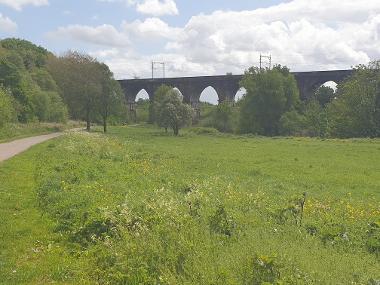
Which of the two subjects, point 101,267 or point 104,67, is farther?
point 104,67

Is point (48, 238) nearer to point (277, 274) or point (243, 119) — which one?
point (277, 274)

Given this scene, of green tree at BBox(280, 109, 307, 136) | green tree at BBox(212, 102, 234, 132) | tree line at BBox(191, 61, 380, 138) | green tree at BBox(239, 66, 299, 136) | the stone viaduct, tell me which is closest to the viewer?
tree line at BBox(191, 61, 380, 138)

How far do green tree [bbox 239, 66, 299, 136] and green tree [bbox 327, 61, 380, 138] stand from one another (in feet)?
35.8

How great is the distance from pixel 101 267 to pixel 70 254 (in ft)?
4.05

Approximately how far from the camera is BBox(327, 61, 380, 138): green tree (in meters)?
60.2

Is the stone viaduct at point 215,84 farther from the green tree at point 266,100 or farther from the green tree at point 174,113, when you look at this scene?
the green tree at point 174,113

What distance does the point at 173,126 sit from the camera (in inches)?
2648

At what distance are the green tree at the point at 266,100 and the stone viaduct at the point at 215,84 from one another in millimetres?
A: 9998

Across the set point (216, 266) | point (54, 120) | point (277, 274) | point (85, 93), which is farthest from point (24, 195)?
point (54, 120)

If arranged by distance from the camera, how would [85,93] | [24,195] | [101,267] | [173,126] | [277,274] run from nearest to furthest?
[277,274]
[101,267]
[24,195]
[85,93]
[173,126]

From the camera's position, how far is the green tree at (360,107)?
6022 cm

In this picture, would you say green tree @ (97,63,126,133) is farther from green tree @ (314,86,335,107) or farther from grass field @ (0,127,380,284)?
grass field @ (0,127,380,284)

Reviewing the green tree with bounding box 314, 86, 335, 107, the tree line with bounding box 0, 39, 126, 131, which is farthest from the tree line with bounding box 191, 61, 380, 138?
the tree line with bounding box 0, 39, 126, 131

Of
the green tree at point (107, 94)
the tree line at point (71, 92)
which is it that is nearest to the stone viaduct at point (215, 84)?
the tree line at point (71, 92)
